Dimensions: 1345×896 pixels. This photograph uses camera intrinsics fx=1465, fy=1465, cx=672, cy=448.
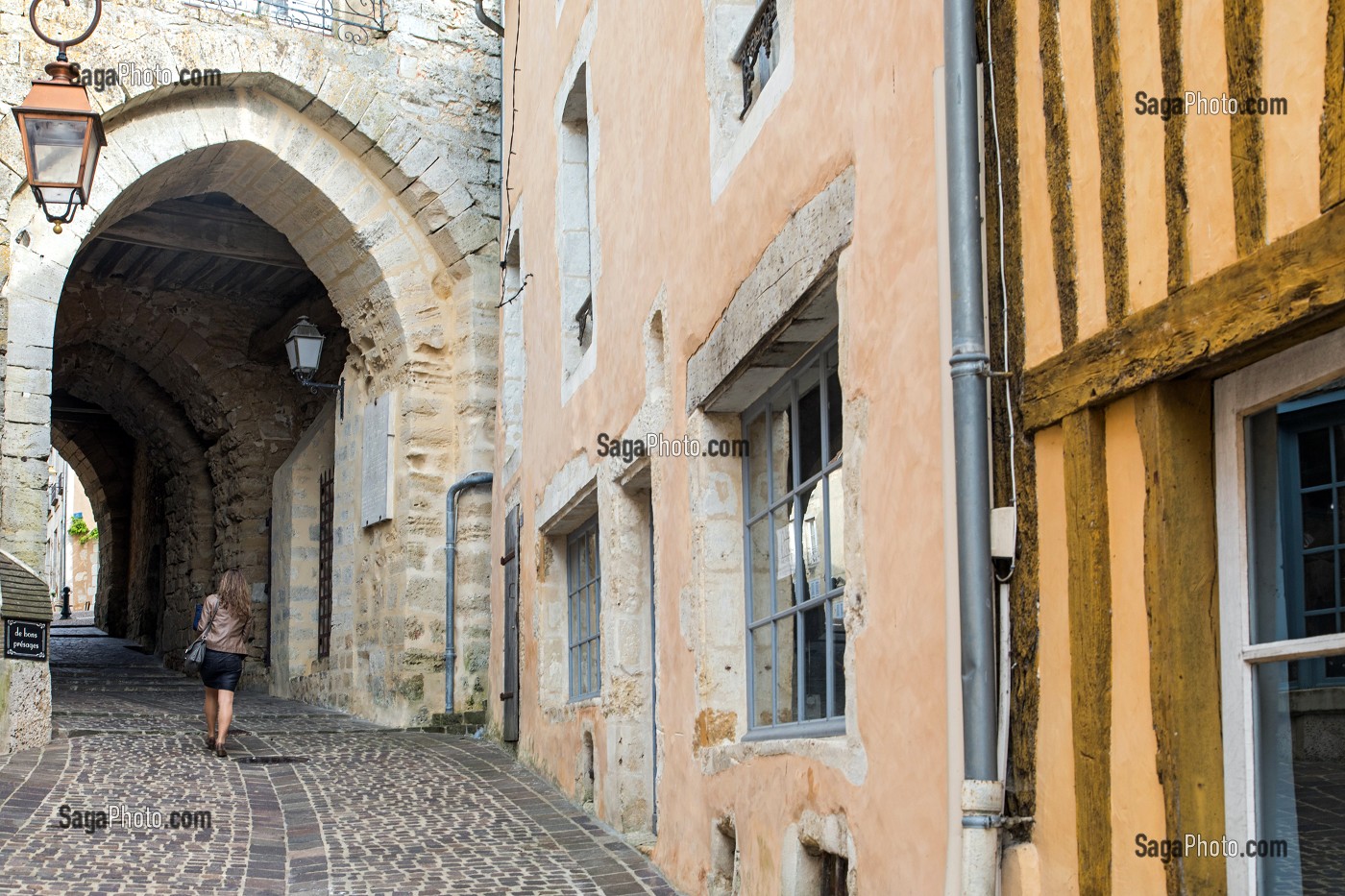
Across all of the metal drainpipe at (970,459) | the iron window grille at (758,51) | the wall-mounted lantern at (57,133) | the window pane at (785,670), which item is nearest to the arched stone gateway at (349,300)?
the wall-mounted lantern at (57,133)

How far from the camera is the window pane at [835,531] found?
3975 mm

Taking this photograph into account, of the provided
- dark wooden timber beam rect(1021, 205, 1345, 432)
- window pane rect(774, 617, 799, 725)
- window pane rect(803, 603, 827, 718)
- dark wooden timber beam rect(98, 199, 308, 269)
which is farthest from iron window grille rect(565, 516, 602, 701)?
dark wooden timber beam rect(98, 199, 308, 269)

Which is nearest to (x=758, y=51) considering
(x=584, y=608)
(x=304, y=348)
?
(x=584, y=608)

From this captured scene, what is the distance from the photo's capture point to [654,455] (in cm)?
560

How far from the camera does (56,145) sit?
6.90m

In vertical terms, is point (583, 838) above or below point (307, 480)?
below

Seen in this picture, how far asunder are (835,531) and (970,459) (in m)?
1.21

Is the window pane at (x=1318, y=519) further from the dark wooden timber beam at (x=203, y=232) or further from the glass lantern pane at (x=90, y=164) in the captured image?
Result: the dark wooden timber beam at (x=203, y=232)

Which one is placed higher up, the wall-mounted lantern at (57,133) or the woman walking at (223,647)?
the wall-mounted lantern at (57,133)

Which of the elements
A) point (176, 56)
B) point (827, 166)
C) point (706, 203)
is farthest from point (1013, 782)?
point (176, 56)

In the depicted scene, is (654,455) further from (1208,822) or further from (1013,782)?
(1208,822)

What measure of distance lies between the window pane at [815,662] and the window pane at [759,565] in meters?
0.44

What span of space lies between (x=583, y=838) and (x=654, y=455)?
5.60 ft

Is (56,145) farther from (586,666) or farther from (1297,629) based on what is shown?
(1297,629)
